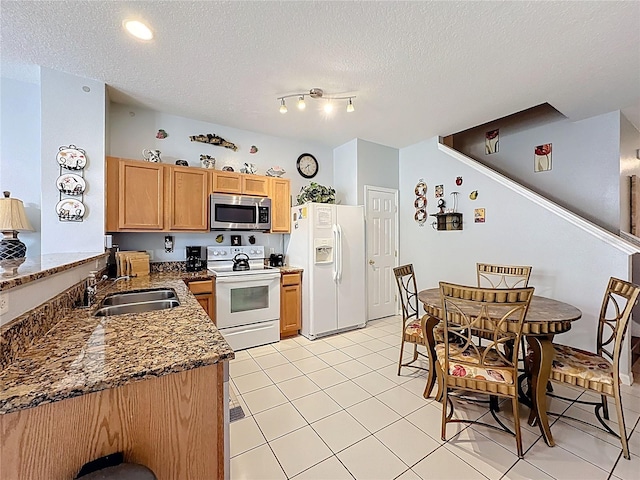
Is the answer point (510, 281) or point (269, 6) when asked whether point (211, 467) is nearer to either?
point (269, 6)

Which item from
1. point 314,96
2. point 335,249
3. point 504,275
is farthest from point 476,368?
point 314,96

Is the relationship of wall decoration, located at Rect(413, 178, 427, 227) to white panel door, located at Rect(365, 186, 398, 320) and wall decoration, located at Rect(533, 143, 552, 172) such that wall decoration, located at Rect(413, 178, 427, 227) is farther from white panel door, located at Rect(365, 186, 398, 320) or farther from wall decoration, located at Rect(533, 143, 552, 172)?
wall decoration, located at Rect(533, 143, 552, 172)

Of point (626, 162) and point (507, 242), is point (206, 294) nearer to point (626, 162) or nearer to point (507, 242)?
point (507, 242)

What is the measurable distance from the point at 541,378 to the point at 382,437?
1116 millimetres

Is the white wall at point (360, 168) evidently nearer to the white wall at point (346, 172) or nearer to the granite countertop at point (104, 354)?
the white wall at point (346, 172)

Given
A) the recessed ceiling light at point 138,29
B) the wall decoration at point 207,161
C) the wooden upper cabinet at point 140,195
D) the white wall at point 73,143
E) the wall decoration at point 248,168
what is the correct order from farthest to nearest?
the wall decoration at point 248,168
the wall decoration at point 207,161
the wooden upper cabinet at point 140,195
the white wall at point 73,143
the recessed ceiling light at point 138,29

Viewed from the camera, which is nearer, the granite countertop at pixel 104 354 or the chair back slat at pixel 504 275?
the granite countertop at pixel 104 354

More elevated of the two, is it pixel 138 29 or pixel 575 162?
pixel 138 29

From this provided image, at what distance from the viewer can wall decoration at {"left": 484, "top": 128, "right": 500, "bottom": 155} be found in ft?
14.3

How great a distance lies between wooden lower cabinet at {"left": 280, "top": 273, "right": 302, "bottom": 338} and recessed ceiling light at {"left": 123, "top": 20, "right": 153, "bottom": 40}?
2544mm

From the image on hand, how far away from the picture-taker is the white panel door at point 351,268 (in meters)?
3.70

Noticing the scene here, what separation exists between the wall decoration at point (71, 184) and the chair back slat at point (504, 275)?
4.05m

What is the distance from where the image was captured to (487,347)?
1791mm

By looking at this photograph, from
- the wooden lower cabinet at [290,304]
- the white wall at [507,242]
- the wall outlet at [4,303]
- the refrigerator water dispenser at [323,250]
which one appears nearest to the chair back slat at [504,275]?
the white wall at [507,242]
